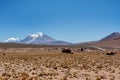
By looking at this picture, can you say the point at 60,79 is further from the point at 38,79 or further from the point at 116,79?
the point at 116,79

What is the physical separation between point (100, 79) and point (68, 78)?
2.53 metres

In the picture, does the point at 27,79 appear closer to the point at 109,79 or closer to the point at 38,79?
the point at 38,79

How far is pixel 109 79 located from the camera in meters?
21.2

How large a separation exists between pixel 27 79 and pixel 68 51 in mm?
56629

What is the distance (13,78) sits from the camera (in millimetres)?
21047

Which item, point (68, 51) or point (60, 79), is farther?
point (68, 51)

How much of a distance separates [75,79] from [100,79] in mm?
1960

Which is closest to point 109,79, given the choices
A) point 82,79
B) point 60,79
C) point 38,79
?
point 82,79

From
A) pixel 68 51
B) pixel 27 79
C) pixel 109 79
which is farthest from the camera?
pixel 68 51

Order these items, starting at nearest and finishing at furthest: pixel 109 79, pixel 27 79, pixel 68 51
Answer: pixel 27 79
pixel 109 79
pixel 68 51

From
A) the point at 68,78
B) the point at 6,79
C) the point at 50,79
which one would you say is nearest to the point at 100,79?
the point at 68,78

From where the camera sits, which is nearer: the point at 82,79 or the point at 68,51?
the point at 82,79

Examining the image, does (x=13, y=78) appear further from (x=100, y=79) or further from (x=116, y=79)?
(x=116, y=79)

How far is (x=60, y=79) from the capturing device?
20719mm
